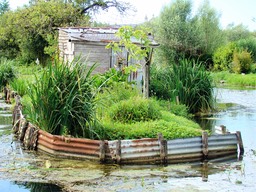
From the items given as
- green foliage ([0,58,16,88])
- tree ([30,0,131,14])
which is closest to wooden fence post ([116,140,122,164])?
green foliage ([0,58,16,88])

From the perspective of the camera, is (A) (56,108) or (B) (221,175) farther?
(A) (56,108)

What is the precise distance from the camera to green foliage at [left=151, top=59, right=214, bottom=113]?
1606 centimetres

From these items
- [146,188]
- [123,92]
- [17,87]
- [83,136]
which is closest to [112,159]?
[83,136]

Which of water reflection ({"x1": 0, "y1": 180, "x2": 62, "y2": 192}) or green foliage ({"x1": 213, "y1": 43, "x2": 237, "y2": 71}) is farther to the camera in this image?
green foliage ({"x1": 213, "y1": 43, "x2": 237, "y2": 71})

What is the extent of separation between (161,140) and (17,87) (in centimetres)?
1051

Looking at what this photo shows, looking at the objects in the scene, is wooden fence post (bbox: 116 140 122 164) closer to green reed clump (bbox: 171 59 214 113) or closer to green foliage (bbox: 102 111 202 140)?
green foliage (bbox: 102 111 202 140)

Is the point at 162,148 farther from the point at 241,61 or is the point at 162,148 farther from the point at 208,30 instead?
the point at 208,30

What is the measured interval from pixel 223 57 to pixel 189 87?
2137 centimetres

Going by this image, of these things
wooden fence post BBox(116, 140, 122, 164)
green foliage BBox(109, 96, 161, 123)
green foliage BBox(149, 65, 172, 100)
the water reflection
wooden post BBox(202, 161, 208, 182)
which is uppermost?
green foliage BBox(149, 65, 172, 100)

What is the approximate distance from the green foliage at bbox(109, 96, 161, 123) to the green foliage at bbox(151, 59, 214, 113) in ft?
14.6

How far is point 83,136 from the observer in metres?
9.97

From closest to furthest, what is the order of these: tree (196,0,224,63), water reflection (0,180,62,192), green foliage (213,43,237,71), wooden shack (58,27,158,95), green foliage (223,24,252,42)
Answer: water reflection (0,180,62,192), wooden shack (58,27,158,95), green foliage (213,43,237,71), tree (196,0,224,63), green foliage (223,24,252,42)

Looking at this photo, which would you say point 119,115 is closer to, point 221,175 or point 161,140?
point 161,140

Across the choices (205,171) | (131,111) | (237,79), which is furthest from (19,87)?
(237,79)
